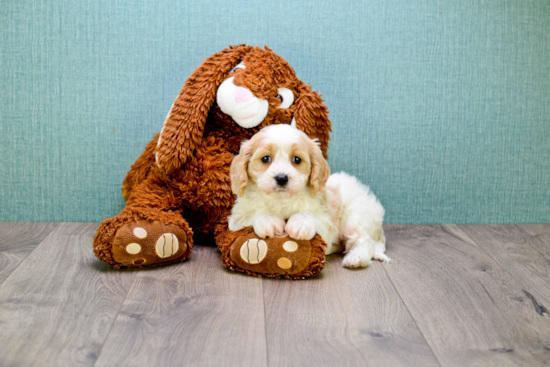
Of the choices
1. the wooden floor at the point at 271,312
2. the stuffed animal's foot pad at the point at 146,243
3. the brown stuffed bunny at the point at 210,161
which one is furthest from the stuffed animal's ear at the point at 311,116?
the stuffed animal's foot pad at the point at 146,243

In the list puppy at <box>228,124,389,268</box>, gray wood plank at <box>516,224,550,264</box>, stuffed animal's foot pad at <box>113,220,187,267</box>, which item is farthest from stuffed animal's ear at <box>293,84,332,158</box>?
gray wood plank at <box>516,224,550,264</box>

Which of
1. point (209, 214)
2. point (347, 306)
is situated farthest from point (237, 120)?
point (347, 306)

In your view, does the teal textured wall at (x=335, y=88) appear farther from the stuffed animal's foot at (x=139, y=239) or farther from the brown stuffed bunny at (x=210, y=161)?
the stuffed animal's foot at (x=139, y=239)

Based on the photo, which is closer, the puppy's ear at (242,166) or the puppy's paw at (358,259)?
the puppy's ear at (242,166)

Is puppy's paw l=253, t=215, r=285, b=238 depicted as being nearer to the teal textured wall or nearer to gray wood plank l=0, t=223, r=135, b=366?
gray wood plank l=0, t=223, r=135, b=366

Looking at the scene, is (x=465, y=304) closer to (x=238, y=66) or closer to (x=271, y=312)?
(x=271, y=312)

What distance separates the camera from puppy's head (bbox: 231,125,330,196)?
153cm

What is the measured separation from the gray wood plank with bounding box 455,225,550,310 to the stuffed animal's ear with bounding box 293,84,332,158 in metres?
0.75

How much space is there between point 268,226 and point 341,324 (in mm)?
412

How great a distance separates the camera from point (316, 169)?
160 centimetres

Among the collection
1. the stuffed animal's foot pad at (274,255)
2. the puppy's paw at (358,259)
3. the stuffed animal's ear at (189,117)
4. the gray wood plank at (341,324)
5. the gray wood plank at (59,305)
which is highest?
the stuffed animal's ear at (189,117)

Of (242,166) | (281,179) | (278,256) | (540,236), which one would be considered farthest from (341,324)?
(540,236)

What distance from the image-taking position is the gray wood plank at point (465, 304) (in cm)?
119

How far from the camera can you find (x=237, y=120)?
178cm
